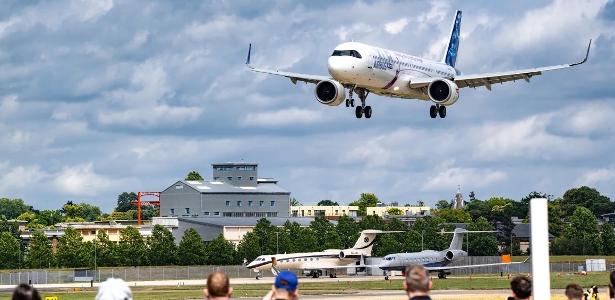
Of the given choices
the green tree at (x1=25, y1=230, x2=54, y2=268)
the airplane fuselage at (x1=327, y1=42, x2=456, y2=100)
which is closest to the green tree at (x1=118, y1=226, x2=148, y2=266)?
the green tree at (x1=25, y1=230, x2=54, y2=268)

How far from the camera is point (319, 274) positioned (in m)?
144

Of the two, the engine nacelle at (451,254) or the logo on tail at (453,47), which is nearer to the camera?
the logo on tail at (453,47)

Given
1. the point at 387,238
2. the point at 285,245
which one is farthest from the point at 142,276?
the point at 387,238

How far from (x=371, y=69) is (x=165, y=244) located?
86.4 metres

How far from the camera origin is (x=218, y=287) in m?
15.8

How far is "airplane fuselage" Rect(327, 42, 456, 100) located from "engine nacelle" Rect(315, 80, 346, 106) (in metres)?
0.69

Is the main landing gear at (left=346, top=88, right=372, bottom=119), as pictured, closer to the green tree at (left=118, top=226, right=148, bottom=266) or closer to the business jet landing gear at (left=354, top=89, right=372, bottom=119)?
the business jet landing gear at (left=354, top=89, right=372, bottom=119)

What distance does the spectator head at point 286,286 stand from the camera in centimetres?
1595

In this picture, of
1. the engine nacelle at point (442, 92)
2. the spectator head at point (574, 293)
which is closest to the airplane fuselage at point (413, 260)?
the engine nacelle at point (442, 92)

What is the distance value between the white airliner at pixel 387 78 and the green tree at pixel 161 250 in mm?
69802

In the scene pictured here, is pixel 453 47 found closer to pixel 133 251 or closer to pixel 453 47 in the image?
pixel 453 47

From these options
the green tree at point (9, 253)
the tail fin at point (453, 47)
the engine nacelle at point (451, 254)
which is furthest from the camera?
the green tree at point (9, 253)

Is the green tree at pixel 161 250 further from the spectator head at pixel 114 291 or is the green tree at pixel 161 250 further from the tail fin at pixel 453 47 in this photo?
the spectator head at pixel 114 291

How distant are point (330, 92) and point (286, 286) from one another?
2605 inches
